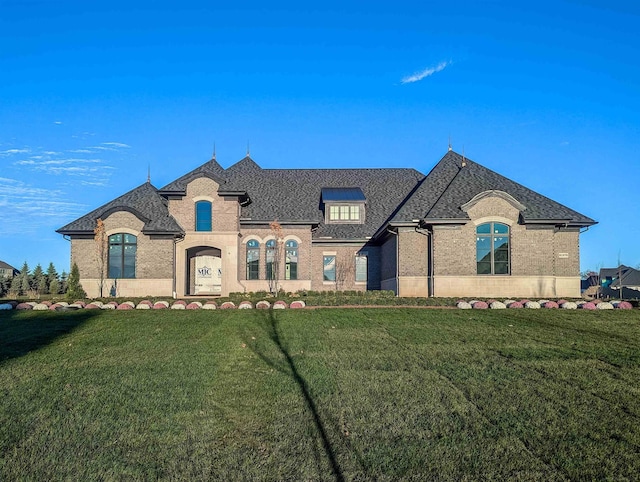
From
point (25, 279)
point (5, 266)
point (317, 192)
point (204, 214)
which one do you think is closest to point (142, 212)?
point (204, 214)

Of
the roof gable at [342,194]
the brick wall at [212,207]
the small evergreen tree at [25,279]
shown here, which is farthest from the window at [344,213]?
the small evergreen tree at [25,279]

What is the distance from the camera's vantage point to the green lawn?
509cm

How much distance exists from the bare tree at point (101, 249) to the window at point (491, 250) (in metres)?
17.1

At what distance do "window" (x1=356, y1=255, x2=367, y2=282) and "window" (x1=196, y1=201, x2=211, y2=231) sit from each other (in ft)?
27.3

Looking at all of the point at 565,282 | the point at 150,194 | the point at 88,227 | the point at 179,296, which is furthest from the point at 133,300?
the point at 565,282

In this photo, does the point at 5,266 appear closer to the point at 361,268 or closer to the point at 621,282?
the point at 361,268

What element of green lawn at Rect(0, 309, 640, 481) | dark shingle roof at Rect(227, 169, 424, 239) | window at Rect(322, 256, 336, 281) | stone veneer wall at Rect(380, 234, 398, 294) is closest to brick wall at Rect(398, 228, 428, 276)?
stone veneer wall at Rect(380, 234, 398, 294)

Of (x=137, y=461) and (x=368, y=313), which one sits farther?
(x=368, y=313)

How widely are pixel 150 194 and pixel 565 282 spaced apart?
20.5m

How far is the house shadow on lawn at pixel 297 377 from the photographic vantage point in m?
5.25

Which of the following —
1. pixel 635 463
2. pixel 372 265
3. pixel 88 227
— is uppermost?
pixel 88 227

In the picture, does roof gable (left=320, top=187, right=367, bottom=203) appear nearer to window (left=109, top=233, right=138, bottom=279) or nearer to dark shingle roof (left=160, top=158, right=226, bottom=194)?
dark shingle roof (left=160, top=158, right=226, bottom=194)

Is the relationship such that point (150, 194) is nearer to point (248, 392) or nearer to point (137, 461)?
point (248, 392)

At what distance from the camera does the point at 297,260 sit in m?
27.0
